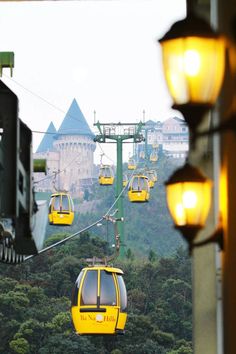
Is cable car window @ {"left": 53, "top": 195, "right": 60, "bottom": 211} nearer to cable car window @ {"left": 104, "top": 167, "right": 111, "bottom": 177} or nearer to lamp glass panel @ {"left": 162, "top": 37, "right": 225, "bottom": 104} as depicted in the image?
cable car window @ {"left": 104, "top": 167, "right": 111, "bottom": 177}

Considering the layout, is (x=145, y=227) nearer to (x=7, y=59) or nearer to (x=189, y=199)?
(x=7, y=59)

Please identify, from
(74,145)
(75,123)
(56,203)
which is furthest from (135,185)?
(75,123)

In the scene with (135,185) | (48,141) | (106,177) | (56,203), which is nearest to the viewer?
(56,203)

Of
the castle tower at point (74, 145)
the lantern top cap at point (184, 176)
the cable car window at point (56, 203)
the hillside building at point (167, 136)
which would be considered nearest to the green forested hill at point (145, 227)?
the castle tower at point (74, 145)

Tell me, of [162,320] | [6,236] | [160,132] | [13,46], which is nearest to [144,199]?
[162,320]

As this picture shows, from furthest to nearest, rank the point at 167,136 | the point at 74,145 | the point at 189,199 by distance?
1. the point at 167,136
2. the point at 74,145
3. the point at 189,199

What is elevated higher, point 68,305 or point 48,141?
point 48,141

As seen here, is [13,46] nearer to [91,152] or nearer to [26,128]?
[91,152]
